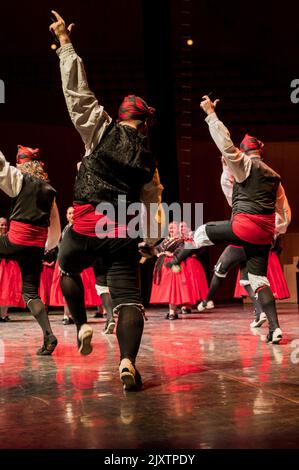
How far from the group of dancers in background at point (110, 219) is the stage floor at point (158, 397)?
0.64 ft

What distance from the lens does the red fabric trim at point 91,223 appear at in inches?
117

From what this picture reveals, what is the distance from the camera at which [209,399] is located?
2629 mm

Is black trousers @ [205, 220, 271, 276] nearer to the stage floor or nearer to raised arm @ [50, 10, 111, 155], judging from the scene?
the stage floor

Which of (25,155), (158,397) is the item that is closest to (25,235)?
(25,155)

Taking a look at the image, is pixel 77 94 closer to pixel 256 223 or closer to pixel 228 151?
pixel 228 151

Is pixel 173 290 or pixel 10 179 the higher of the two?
pixel 10 179

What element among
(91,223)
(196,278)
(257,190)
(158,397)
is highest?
(257,190)

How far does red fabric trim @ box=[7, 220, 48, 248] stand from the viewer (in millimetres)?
4117

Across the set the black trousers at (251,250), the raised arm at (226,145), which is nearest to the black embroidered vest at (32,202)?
the raised arm at (226,145)

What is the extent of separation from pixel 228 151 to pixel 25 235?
1345 millimetres

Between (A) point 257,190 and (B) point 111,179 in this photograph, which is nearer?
(B) point 111,179

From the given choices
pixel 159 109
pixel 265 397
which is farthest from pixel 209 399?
pixel 159 109

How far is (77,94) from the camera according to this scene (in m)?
2.88

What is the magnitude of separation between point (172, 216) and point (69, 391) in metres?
6.68
